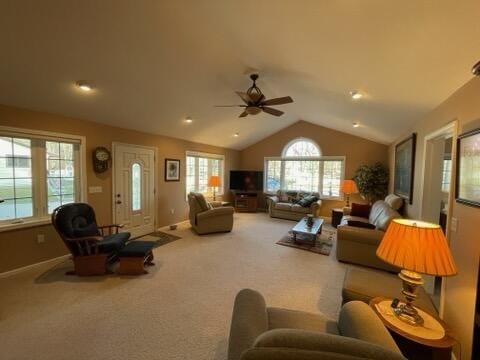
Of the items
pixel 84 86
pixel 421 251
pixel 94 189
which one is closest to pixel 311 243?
pixel 421 251

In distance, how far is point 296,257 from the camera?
386cm

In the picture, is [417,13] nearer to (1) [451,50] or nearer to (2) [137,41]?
(1) [451,50]

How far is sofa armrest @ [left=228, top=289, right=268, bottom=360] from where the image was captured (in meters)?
1.03

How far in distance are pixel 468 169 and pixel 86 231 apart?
4.32 metres

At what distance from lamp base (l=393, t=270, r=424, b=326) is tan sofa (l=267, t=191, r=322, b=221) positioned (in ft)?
16.0

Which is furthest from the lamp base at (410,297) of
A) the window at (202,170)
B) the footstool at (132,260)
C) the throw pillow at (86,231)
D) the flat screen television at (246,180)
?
the flat screen television at (246,180)

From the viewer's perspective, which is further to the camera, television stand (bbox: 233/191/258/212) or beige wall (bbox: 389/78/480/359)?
television stand (bbox: 233/191/258/212)

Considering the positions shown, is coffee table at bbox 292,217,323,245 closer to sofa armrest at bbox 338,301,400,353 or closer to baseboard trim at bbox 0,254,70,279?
sofa armrest at bbox 338,301,400,353

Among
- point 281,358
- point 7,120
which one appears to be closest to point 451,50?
point 281,358

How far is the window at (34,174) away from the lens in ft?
10.0

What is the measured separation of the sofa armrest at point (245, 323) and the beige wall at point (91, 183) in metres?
3.52

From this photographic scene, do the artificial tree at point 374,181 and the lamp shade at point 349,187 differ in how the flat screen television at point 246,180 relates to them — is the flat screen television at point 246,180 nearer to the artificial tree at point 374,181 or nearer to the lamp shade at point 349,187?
the lamp shade at point 349,187

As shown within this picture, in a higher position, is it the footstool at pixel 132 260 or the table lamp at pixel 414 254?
the table lamp at pixel 414 254

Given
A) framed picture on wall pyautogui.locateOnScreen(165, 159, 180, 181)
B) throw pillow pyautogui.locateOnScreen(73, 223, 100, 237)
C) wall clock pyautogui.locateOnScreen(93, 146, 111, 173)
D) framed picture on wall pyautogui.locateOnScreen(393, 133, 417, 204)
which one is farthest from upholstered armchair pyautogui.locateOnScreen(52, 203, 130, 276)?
framed picture on wall pyautogui.locateOnScreen(393, 133, 417, 204)
